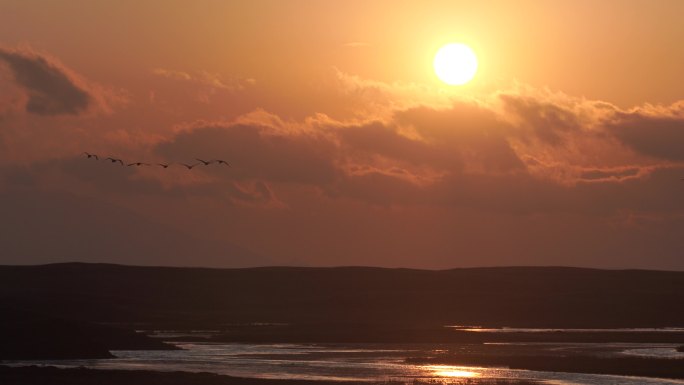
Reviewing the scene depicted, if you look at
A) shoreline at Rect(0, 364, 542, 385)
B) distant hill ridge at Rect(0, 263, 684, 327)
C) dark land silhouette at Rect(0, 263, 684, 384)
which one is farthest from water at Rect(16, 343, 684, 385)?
distant hill ridge at Rect(0, 263, 684, 327)

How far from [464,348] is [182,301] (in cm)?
7224

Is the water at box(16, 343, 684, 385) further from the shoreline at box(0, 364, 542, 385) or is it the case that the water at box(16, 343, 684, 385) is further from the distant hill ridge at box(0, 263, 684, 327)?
the distant hill ridge at box(0, 263, 684, 327)

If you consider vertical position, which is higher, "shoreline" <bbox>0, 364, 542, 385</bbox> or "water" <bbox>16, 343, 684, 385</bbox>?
"water" <bbox>16, 343, 684, 385</bbox>

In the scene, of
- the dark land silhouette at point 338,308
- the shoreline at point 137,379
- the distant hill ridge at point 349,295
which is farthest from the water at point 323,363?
the distant hill ridge at point 349,295

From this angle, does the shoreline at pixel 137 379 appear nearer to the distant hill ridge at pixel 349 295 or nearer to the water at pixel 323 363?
the water at pixel 323 363

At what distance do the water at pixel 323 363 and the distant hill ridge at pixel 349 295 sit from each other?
35.5 m

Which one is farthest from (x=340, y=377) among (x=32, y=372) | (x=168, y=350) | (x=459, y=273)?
(x=459, y=273)

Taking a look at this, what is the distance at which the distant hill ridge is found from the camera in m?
133

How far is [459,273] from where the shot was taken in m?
Result: 186

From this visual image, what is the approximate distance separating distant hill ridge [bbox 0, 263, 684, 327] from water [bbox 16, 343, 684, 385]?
35486 mm

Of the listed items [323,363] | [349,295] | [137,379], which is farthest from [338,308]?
[137,379]

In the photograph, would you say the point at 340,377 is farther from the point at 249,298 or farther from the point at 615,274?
the point at 615,274

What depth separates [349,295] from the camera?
159125mm

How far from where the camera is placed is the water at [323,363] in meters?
68.6
